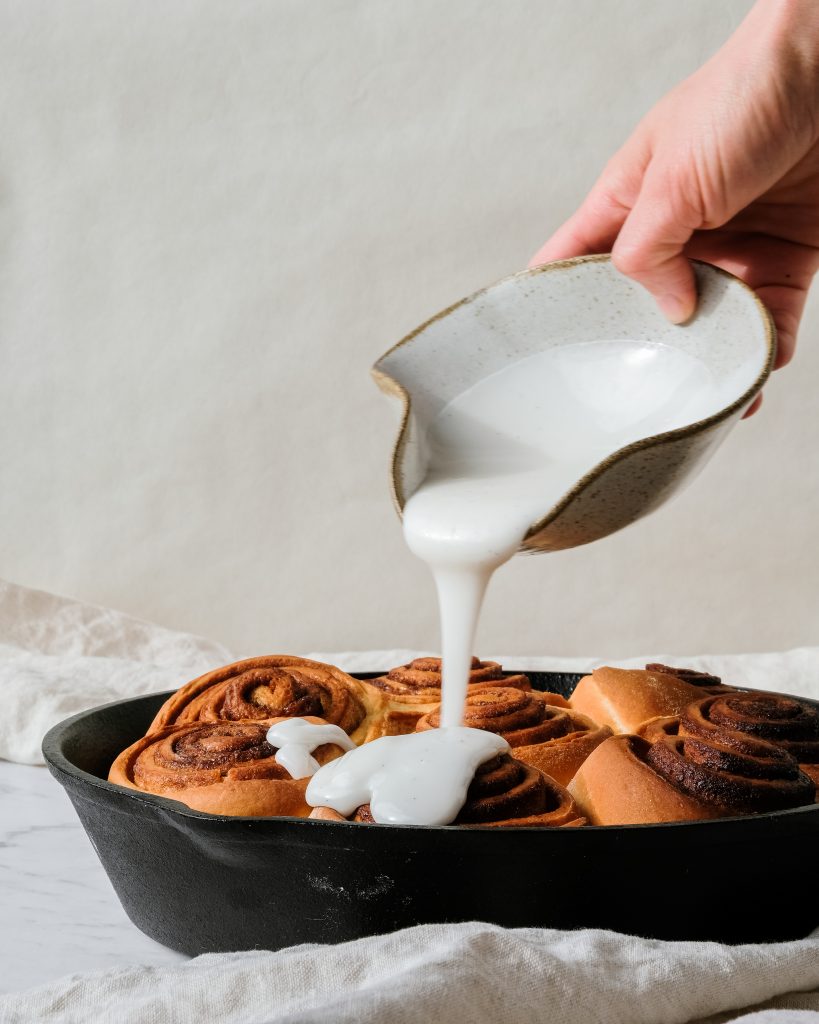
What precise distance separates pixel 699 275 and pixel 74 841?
1.58 meters

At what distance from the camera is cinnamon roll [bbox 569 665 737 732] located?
7.55ft

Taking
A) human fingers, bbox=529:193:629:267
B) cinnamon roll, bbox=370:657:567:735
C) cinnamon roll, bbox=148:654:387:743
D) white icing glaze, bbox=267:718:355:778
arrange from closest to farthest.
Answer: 1. white icing glaze, bbox=267:718:355:778
2. cinnamon roll, bbox=148:654:387:743
3. cinnamon roll, bbox=370:657:567:735
4. human fingers, bbox=529:193:629:267

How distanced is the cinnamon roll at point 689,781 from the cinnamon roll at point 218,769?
1.48 feet

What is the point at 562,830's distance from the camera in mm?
1435

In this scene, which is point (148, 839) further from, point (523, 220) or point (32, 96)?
point (32, 96)

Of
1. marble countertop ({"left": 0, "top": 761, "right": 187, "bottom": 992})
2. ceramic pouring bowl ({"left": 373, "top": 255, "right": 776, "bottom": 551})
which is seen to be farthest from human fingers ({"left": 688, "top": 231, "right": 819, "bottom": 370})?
marble countertop ({"left": 0, "top": 761, "right": 187, "bottom": 992})

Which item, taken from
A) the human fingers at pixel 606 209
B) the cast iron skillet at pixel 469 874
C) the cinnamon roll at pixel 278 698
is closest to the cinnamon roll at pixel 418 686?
the cinnamon roll at pixel 278 698

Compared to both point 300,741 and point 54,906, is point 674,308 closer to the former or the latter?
point 300,741

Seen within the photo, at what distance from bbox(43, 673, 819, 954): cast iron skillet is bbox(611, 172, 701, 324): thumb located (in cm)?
97

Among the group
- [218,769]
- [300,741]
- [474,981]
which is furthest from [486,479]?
[474,981]

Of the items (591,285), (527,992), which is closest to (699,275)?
(591,285)

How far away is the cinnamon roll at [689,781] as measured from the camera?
1726 mm

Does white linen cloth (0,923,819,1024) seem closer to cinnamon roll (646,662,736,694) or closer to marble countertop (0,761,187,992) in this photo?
marble countertop (0,761,187,992)

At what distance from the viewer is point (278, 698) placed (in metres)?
2.28
